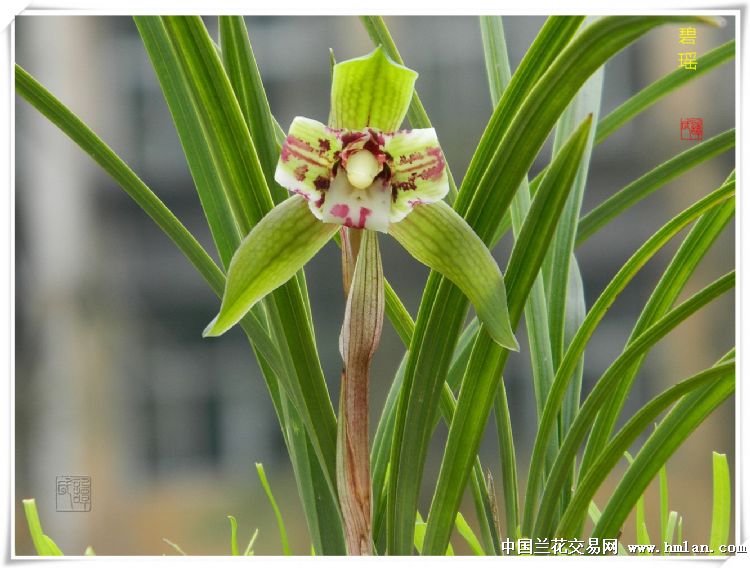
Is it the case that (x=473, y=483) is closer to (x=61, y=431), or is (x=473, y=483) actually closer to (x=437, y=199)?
(x=437, y=199)

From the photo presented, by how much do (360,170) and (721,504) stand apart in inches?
18.7

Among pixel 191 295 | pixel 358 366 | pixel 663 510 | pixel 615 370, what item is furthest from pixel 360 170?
pixel 191 295

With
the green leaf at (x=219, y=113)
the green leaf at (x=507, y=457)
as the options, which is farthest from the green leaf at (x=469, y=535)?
the green leaf at (x=219, y=113)

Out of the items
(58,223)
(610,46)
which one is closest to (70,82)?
(58,223)

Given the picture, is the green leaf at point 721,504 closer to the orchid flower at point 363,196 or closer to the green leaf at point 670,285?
the green leaf at point 670,285

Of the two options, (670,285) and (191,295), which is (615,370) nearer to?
(670,285)

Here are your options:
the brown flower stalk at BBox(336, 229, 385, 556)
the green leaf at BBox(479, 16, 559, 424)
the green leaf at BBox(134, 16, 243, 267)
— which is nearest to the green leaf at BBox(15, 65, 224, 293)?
the green leaf at BBox(134, 16, 243, 267)

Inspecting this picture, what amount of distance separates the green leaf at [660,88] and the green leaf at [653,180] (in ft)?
0.29

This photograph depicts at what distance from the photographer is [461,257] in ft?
1.55

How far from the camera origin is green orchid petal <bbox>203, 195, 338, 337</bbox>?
47cm

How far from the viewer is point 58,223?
1.71m

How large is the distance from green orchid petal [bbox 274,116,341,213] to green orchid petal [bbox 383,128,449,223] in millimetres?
39

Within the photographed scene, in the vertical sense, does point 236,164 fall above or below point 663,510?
above

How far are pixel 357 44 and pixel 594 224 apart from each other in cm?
67
